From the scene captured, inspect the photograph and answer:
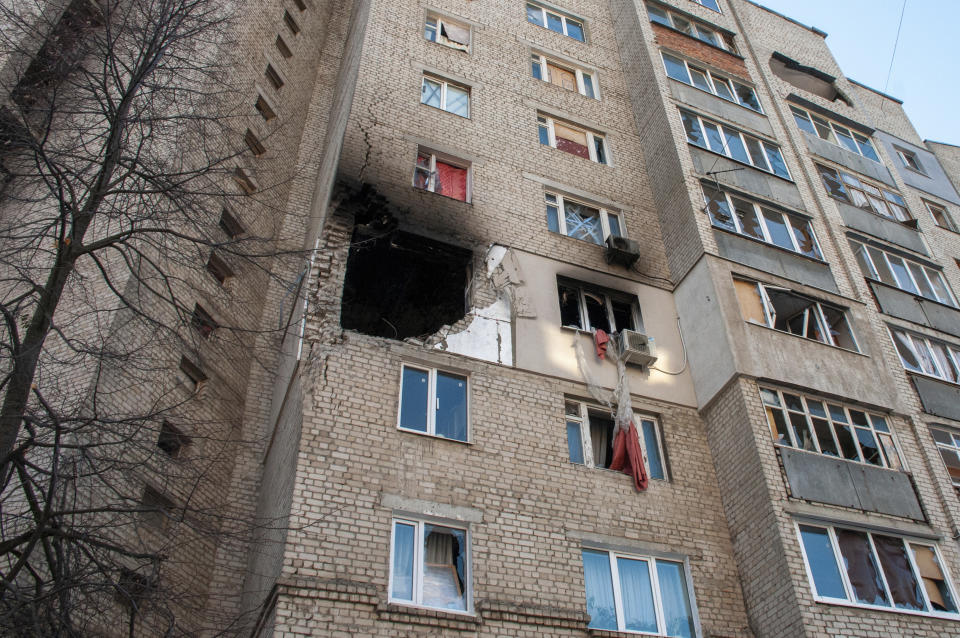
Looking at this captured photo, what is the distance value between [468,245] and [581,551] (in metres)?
5.74

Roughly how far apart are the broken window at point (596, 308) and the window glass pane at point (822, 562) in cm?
454

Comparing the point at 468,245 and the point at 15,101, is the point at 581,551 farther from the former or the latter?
the point at 15,101

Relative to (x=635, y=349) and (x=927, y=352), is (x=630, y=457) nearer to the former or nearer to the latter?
(x=635, y=349)

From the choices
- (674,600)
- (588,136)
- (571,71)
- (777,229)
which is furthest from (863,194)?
(674,600)

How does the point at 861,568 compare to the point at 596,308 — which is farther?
the point at 596,308

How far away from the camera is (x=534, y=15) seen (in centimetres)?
2095

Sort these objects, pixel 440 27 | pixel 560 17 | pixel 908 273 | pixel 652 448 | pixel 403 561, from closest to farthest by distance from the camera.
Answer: pixel 403 561 < pixel 652 448 < pixel 908 273 < pixel 440 27 < pixel 560 17

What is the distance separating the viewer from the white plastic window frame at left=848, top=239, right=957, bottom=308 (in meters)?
17.4

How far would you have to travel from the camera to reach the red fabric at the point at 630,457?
11.2 m

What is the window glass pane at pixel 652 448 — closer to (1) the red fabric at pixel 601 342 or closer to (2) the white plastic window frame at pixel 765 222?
(1) the red fabric at pixel 601 342

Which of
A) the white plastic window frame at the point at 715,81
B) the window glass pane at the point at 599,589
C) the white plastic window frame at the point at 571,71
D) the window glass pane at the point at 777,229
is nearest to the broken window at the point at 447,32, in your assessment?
the white plastic window frame at the point at 571,71

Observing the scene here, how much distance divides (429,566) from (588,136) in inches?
466

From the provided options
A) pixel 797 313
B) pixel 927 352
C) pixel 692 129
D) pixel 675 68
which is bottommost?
pixel 797 313

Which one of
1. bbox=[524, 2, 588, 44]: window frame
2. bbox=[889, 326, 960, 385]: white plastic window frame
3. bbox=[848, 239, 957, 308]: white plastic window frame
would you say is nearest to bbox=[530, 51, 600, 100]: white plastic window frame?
bbox=[524, 2, 588, 44]: window frame
